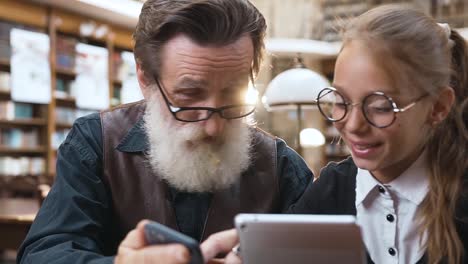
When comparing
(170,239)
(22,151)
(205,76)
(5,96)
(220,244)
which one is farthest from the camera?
(22,151)

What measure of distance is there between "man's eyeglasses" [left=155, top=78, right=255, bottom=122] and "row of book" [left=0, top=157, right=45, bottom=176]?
704 centimetres

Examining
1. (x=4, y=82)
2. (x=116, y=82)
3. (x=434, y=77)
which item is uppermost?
(x=116, y=82)

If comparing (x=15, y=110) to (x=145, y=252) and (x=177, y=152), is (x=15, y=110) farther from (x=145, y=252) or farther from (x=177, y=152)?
(x=145, y=252)

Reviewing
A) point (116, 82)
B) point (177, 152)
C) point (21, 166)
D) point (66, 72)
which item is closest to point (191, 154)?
point (177, 152)

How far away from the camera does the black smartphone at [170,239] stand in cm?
101

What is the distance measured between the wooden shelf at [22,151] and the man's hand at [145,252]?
7.49 m

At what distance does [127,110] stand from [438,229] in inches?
41.0

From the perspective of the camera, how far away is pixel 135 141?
1.87 metres

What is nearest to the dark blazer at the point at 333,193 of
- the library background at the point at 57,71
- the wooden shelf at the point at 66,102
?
the library background at the point at 57,71

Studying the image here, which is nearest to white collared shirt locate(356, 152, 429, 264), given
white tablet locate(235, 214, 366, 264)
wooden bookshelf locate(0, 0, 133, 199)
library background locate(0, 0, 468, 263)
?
white tablet locate(235, 214, 366, 264)

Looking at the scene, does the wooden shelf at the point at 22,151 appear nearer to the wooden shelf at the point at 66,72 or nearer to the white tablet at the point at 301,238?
the wooden shelf at the point at 66,72

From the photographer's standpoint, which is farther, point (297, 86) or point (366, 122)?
point (297, 86)

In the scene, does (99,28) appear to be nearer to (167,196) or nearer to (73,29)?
(73,29)

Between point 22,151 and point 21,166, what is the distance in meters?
0.31
